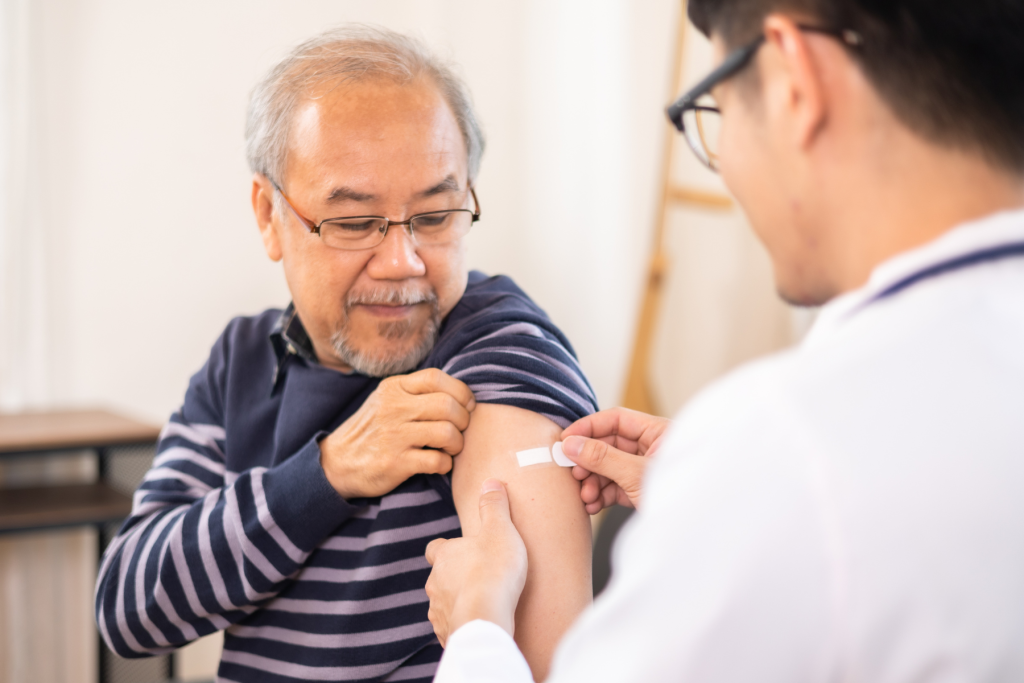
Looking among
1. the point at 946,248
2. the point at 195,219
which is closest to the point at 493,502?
the point at 946,248

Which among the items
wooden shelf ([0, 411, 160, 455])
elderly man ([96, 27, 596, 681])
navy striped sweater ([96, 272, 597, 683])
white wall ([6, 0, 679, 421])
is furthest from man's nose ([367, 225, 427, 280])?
white wall ([6, 0, 679, 421])

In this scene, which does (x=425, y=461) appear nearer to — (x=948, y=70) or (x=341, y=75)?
(x=341, y=75)

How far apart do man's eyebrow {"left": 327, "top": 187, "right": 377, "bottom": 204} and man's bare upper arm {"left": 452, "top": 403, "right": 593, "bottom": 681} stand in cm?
34

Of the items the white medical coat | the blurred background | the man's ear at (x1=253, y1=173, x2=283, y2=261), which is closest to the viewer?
the white medical coat

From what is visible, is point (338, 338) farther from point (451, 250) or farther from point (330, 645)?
point (330, 645)

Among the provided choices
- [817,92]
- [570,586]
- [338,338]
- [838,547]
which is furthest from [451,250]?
[838,547]

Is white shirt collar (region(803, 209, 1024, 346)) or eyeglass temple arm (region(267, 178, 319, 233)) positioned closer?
white shirt collar (region(803, 209, 1024, 346))

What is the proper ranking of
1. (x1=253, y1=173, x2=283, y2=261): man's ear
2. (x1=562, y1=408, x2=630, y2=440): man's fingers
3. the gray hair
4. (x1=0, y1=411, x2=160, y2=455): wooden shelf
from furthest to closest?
(x1=0, y1=411, x2=160, y2=455): wooden shelf < (x1=253, y1=173, x2=283, y2=261): man's ear < the gray hair < (x1=562, y1=408, x2=630, y2=440): man's fingers

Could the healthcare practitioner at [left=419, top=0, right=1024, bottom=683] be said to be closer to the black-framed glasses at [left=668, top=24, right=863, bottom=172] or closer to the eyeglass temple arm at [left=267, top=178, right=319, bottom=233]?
the black-framed glasses at [left=668, top=24, right=863, bottom=172]

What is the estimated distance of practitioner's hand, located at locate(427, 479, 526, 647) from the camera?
83cm

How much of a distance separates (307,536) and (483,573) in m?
0.32

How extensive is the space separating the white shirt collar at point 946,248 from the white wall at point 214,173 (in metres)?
2.76

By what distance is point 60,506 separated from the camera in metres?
2.41

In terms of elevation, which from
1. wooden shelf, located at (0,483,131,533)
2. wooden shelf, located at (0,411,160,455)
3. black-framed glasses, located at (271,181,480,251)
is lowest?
wooden shelf, located at (0,483,131,533)
